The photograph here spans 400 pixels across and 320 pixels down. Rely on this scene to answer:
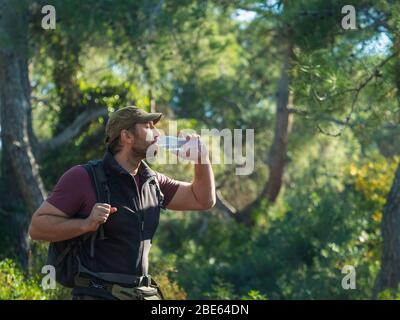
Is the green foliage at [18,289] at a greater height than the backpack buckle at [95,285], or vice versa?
A: the backpack buckle at [95,285]

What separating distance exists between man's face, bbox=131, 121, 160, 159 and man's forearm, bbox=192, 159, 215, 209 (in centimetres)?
29

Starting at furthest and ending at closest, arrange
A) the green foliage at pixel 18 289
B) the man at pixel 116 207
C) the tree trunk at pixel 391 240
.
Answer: the tree trunk at pixel 391 240
the green foliage at pixel 18 289
the man at pixel 116 207

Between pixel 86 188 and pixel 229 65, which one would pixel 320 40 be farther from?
pixel 229 65

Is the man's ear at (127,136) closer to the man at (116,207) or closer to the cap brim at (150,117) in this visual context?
the man at (116,207)

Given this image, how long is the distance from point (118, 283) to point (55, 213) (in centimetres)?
49

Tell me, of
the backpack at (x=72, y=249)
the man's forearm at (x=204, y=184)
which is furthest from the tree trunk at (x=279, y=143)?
the backpack at (x=72, y=249)

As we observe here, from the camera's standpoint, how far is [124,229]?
4875 mm

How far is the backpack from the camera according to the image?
4.84 m

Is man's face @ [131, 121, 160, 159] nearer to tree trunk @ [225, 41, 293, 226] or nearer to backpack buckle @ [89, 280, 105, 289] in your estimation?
backpack buckle @ [89, 280, 105, 289]

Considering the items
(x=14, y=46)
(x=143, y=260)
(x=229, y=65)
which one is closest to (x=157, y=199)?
(x=143, y=260)

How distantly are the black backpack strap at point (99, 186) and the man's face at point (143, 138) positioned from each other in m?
0.25

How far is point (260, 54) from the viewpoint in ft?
68.1

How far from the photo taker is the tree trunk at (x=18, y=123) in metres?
11.8

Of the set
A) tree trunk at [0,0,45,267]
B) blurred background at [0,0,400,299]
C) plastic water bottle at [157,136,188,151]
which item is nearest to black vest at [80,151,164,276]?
plastic water bottle at [157,136,188,151]
